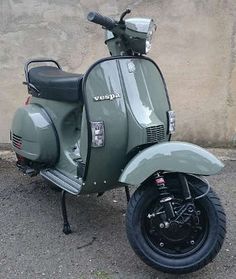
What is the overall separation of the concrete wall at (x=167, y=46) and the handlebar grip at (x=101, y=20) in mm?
2049

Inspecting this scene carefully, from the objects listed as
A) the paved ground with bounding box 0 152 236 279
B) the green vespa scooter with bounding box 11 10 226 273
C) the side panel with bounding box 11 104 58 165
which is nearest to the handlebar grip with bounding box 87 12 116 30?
the green vespa scooter with bounding box 11 10 226 273

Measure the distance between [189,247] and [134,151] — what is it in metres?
0.68

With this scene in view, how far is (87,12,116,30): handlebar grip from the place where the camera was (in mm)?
2941

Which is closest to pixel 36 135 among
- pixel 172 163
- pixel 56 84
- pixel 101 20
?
pixel 56 84

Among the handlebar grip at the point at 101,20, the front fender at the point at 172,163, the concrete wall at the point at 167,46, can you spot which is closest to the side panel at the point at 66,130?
the handlebar grip at the point at 101,20

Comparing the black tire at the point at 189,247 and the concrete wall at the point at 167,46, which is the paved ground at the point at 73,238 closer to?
the black tire at the point at 189,247

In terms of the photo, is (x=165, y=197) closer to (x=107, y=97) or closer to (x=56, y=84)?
(x=107, y=97)

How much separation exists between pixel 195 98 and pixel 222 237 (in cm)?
265

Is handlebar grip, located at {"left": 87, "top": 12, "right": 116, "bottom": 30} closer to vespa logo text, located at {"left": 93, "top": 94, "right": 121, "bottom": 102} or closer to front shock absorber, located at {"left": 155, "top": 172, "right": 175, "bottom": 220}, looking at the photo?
vespa logo text, located at {"left": 93, "top": 94, "right": 121, "bottom": 102}

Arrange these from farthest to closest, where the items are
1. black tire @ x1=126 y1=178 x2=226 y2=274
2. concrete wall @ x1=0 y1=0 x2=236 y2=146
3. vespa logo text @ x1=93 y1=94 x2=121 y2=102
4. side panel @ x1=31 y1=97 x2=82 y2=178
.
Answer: concrete wall @ x1=0 y1=0 x2=236 y2=146
side panel @ x1=31 y1=97 x2=82 y2=178
vespa logo text @ x1=93 y1=94 x2=121 y2=102
black tire @ x1=126 y1=178 x2=226 y2=274

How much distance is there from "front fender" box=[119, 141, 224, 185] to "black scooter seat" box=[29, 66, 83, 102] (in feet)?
2.37

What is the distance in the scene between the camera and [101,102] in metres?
3.03

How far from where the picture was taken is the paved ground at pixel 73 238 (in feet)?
9.55

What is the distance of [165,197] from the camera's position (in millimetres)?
2768
